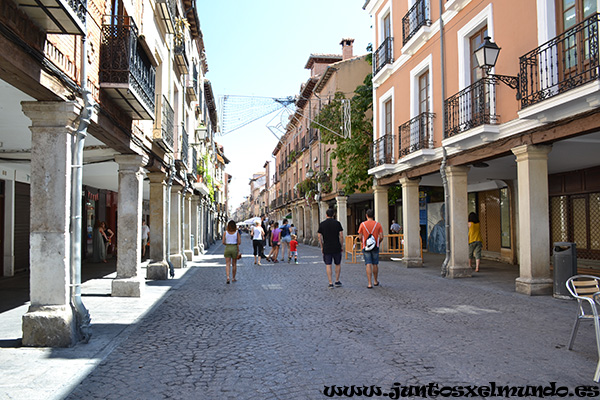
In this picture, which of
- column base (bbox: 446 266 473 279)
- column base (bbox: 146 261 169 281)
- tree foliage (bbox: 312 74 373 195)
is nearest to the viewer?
column base (bbox: 446 266 473 279)

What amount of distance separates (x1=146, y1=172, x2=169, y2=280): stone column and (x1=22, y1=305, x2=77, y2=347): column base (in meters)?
6.87

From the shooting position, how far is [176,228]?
15.3m

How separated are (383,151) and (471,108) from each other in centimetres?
599

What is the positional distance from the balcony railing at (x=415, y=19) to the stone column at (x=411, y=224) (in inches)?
181

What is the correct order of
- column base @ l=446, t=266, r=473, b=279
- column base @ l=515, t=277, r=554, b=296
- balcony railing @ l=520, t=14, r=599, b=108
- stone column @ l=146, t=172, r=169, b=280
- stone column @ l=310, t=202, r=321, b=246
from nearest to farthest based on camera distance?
1. balcony railing @ l=520, t=14, r=599, b=108
2. column base @ l=515, t=277, r=554, b=296
3. column base @ l=446, t=266, r=473, b=279
4. stone column @ l=146, t=172, r=169, b=280
5. stone column @ l=310, t=202, r=321, b=246

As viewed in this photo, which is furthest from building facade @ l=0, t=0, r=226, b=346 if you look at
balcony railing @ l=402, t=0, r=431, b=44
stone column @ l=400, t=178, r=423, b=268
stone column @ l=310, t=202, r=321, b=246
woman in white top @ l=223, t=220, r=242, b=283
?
stone column @ l=310, t=202, r=321, b=246

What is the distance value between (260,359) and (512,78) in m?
7.61

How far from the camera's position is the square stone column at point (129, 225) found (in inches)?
363

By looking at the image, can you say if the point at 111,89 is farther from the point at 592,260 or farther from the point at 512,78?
the point at 592,260

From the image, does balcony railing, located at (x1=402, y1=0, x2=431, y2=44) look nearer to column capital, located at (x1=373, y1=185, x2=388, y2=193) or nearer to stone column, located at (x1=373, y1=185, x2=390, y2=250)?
column capital, located at (x1=373, y1=185, x2=388, y2=193)

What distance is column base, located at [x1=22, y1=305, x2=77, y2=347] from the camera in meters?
5.40

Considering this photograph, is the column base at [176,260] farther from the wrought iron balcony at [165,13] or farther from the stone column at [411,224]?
the stone column at [411,224]

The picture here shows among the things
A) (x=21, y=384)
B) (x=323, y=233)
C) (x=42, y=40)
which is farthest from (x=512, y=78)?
(x=21, y=384)

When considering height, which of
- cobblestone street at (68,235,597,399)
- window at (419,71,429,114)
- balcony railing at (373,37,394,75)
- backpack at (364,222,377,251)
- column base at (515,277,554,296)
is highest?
balcony railing at (373,37,394,75)
